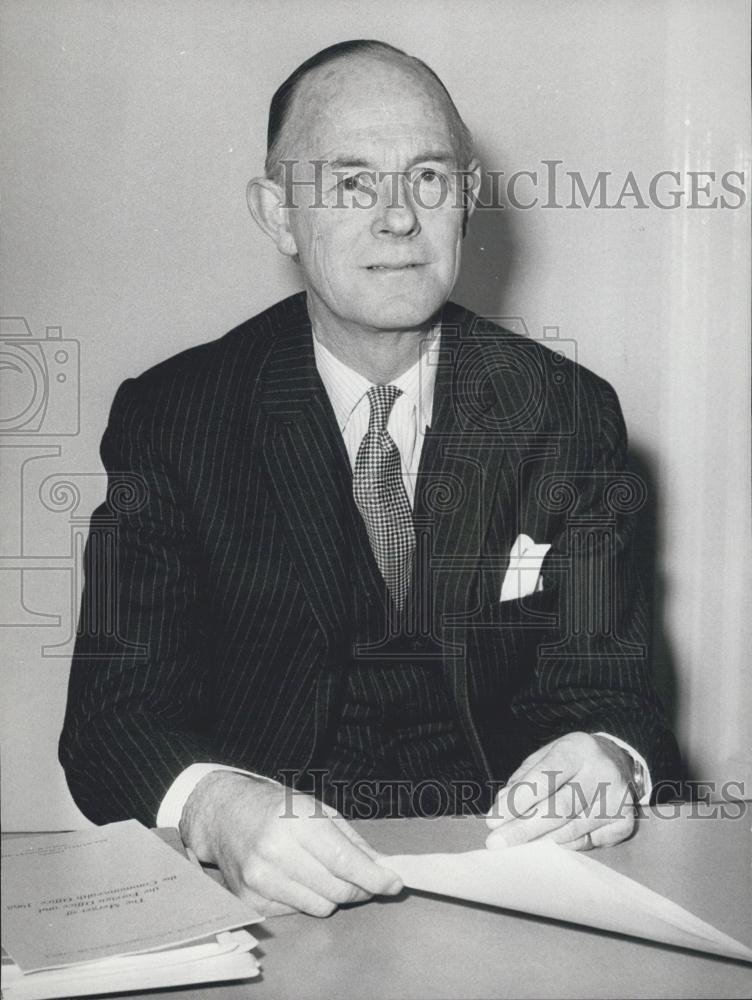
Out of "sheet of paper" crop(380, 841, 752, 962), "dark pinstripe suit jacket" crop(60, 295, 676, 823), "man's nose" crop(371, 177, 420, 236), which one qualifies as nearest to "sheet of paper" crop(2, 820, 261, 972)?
"sheet of paper" crop(380, 841, 752, 962)

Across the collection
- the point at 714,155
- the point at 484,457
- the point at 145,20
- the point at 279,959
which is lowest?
the point at 279,959

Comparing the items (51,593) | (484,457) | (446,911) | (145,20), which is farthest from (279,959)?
(145,20)

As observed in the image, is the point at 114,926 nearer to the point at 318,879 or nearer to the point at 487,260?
the point at 318,879

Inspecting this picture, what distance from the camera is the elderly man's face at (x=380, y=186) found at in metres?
1.58

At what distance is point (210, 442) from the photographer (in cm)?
158

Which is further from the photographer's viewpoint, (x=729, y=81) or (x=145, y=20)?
(x=729, y=81)

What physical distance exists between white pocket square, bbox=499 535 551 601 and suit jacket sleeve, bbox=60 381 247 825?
1.46 ft

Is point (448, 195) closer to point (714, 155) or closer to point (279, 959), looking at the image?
point (714, 155)

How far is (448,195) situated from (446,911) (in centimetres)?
104

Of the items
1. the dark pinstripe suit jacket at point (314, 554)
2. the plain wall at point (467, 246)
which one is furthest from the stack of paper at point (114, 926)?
the plain wall at point (467, 246)

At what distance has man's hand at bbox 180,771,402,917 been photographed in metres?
0.93

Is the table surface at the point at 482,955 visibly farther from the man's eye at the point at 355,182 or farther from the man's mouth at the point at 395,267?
the man's eye at the point at 355,182

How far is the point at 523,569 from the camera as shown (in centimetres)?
169

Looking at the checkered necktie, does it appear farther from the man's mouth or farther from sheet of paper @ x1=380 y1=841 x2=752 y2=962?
sheet of paper @ x1=380 y1=841 x2=752 y2=962
